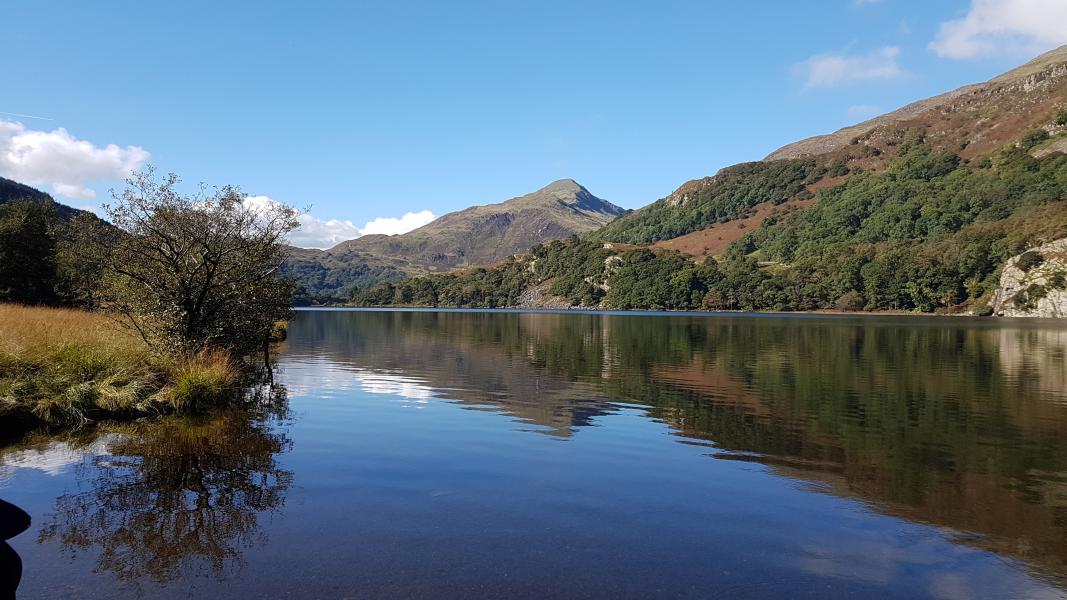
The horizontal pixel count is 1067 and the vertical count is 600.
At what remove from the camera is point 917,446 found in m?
22.4

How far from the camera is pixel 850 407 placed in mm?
30781

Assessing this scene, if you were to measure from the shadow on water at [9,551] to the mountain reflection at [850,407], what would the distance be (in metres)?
16.1

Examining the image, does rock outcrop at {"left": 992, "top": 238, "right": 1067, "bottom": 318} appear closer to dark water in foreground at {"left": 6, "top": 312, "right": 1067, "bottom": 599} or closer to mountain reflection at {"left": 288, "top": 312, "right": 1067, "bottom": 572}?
mountain reflection at {"left": 288, "top": 312, "right": 1067, "bottom": 572}

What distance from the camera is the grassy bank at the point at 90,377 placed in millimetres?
21844

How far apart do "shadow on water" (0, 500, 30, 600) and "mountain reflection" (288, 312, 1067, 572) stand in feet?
52.8

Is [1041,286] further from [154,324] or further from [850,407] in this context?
[154,324]

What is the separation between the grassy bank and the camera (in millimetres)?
21844

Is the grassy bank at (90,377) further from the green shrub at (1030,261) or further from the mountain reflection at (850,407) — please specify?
the green shrub at (1030,261)

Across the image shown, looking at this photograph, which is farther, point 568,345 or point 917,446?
point 568,345

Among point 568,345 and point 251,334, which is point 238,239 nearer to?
point 251,334

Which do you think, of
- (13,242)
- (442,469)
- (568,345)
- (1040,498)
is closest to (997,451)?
(1040,498)

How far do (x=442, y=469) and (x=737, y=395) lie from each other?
69.4 ft

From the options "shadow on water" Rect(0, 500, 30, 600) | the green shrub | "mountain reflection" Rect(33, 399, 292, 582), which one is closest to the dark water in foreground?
"mountain reflection" Rect(33, 399, 292, 582)

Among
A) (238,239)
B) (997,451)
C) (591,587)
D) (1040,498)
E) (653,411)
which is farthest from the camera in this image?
(238,239)
